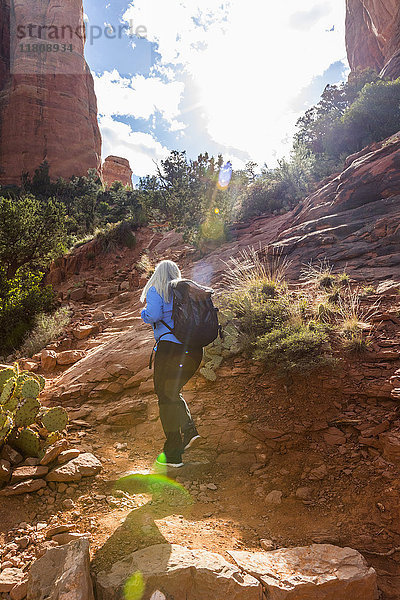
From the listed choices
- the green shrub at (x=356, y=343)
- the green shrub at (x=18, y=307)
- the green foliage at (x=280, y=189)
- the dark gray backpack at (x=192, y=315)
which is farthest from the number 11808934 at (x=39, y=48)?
the green shrub at (x=356, y=343)

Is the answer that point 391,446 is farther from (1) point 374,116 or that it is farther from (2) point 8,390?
(1) point 374,116

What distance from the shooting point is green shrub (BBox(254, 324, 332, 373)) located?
3803mm

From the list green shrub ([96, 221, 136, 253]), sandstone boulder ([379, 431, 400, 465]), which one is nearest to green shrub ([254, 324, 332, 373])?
sandstone boulder ([379, 431, 400, 465])

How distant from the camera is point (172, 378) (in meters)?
3.19

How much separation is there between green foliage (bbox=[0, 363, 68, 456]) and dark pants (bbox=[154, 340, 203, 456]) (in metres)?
1.10

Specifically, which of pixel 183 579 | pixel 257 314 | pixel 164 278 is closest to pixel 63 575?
pixel 183 579

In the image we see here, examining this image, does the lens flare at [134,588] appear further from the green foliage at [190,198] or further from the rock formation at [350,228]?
the green foliage at [190,198]

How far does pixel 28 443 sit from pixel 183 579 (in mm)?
1982

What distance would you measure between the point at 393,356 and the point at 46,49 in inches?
2328

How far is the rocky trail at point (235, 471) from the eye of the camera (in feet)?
7.05

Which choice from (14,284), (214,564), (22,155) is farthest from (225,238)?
(22,155)

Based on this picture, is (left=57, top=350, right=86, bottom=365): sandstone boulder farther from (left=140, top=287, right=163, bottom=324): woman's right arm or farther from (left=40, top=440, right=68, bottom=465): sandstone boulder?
(left=140, top=287, right=163, bottom=324): woman's right arm

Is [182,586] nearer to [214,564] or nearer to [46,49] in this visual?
[214,564]

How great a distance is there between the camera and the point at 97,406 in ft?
14.8
